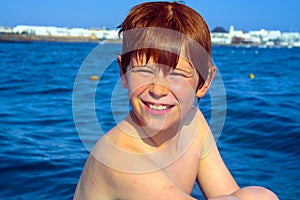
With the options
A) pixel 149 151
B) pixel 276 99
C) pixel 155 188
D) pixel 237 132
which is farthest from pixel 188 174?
pixel 276 99

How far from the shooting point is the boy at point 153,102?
1.78m

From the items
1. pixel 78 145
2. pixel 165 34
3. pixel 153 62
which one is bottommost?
pixel 78 145

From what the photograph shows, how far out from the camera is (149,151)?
2.00m

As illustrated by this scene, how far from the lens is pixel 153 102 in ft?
6.02

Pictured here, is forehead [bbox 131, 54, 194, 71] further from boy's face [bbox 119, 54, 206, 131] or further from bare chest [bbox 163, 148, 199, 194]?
bare chest [bbox 163, 148, 199, 194]

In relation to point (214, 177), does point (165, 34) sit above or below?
above

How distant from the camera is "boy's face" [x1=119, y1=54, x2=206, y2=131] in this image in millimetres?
1817

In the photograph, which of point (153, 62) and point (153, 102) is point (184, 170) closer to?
point (153, 102)

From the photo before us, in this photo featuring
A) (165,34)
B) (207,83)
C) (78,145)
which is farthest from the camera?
(78,145)

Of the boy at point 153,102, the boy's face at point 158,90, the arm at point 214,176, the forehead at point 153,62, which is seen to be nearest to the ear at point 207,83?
Answer: the boy at point 153,102

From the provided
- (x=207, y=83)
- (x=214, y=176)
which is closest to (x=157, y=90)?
(x=207, y=83)

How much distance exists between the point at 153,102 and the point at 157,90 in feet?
0.18

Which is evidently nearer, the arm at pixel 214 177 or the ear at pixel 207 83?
the ear at pixel 207 83

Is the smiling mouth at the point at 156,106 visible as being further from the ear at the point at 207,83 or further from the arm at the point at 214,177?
the arm at the point at 214,177
